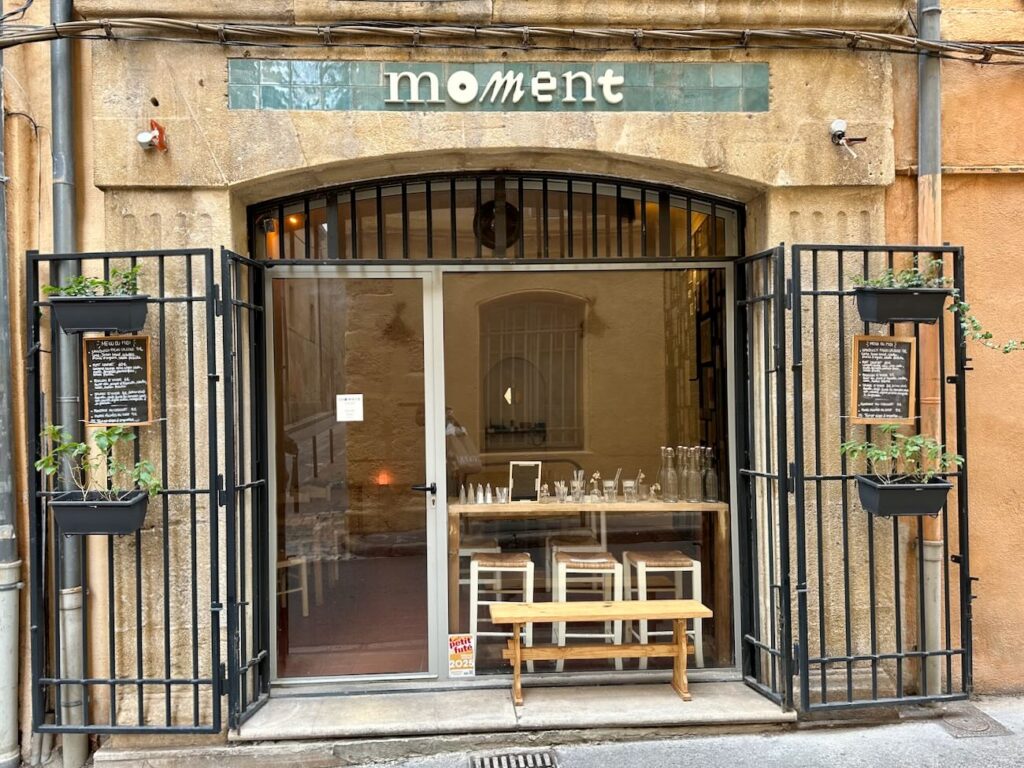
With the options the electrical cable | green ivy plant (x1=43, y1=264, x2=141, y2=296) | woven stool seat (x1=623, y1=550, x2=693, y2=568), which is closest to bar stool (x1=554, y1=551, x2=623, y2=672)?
woven stool seat (x1=623, y1=550, x2=693, y2=568)

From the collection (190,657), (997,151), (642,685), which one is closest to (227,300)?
(190,657)

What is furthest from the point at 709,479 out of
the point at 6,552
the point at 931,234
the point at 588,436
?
the point at 6,552

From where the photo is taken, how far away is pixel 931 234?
454 cm

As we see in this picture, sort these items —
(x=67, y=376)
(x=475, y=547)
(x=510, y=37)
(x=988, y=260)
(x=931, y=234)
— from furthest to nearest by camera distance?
(x=475, y=547) < (x=988, y=260) < (x=931, y=234) < (x=510, y=37) < (x=67, y=376)

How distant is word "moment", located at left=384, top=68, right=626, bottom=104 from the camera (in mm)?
4438

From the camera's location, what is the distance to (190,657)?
14.2 feet

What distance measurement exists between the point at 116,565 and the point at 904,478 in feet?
14.3

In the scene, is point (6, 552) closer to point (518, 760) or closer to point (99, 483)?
point (99, 483)

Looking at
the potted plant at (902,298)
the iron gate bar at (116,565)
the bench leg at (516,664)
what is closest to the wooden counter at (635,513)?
the bench leg at (516,664)

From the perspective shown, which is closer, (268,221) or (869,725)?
(869,725)

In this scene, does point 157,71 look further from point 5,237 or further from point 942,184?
point 942,184

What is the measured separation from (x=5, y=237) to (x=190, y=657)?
249 cm

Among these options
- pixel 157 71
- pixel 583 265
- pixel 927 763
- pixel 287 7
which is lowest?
pixel 927 763

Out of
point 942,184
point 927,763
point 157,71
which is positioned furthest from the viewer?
point 942,184
